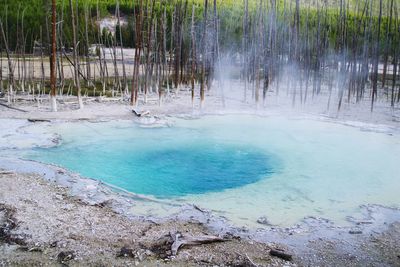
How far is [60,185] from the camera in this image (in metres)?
7.09

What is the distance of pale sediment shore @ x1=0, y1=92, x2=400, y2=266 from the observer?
4918mm

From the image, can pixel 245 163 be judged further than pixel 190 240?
Yes

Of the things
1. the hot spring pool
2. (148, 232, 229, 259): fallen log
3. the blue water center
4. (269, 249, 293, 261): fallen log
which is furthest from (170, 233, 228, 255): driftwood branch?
the blue water center

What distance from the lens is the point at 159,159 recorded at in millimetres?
9898

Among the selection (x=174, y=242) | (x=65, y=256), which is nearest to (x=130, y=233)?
(x=174, y=242)

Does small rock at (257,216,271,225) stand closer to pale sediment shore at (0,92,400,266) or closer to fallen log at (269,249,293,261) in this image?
pale sediment shore at (0,92,400,266)

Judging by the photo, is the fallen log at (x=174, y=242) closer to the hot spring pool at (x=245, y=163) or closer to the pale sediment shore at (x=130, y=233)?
the pale sediment shore at (x=130, y=233)

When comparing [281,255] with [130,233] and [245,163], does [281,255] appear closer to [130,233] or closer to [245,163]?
[130,233]

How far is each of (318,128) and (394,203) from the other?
636cm

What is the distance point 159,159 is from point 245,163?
2.00m

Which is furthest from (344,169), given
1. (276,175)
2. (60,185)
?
(60,185)

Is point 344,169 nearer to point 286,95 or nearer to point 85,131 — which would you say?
point 85,131

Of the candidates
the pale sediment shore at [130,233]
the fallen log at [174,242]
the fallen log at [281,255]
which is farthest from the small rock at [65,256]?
the fallen log at [281,255]

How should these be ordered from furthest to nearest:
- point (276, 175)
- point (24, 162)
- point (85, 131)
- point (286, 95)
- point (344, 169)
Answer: point (286, 95) < point (85, 131) < point (344, 169) < point (276, 175) < point (24, 162)
